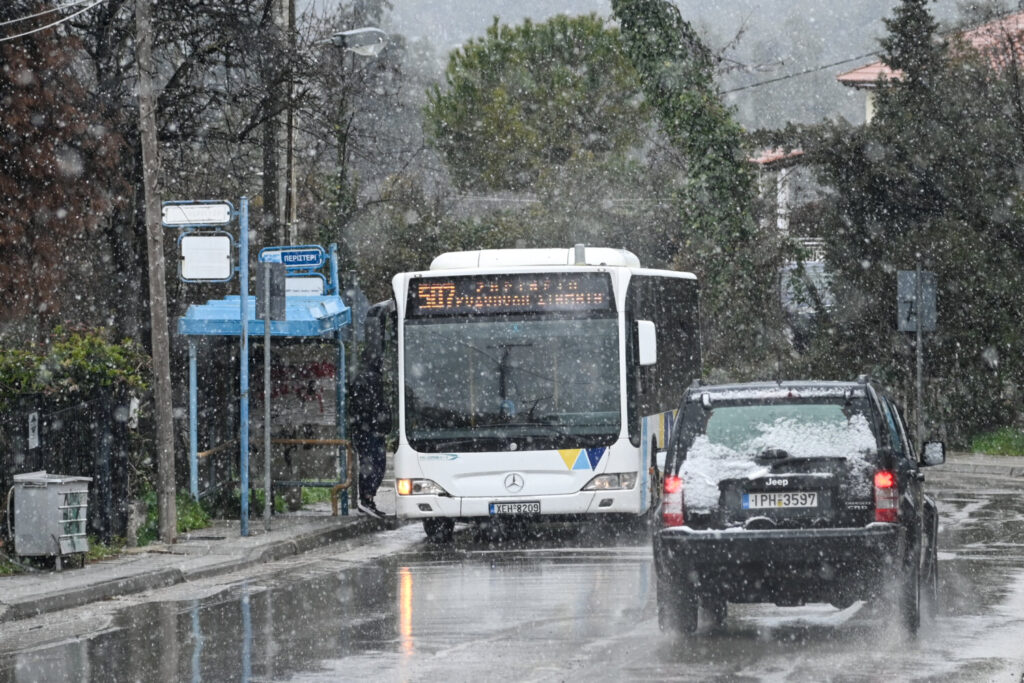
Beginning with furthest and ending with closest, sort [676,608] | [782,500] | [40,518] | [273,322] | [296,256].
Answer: [296,256] < [273,322] < [40,518] < [676,608] < [782,500]

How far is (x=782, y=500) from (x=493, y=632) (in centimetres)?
212

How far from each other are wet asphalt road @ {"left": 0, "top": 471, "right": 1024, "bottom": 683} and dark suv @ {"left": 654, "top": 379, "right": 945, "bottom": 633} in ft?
1.14

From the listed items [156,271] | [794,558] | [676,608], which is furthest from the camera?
[156,271]

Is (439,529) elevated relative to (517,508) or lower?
lower

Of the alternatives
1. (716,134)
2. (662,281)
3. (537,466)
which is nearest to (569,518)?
(537,466)

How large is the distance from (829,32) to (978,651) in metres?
160

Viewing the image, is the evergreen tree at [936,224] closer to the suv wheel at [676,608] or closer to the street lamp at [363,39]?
the street lamp at [363,39]

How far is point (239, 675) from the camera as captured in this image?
961 centimetres

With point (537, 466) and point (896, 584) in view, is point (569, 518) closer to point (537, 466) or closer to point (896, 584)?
point (537, 466)

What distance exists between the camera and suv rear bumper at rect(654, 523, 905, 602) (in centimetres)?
1037

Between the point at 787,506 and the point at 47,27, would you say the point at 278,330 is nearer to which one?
the point at 47,27

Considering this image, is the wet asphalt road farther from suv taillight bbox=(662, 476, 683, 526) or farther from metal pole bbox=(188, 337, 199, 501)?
metal pole bbox=(188, 337, 199, 501)

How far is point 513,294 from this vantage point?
700 inches

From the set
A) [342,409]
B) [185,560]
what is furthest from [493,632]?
[342,409]
